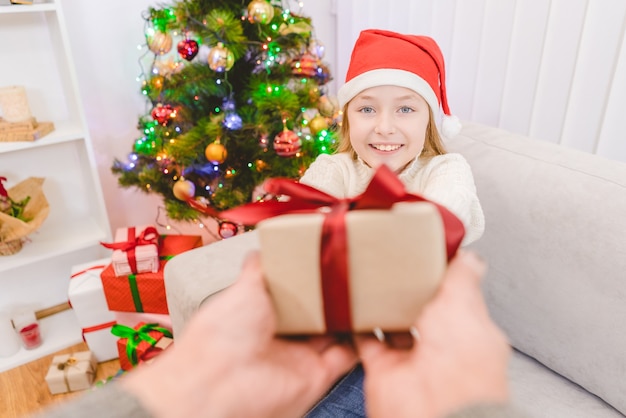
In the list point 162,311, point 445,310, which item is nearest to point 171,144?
point 162,311

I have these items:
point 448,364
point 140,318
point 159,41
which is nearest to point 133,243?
point 140,318

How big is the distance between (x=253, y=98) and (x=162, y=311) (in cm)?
81

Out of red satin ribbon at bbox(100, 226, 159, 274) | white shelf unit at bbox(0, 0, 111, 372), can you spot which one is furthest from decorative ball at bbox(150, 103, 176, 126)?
red satin ribbon at bbox(100, 226, 159, 274)

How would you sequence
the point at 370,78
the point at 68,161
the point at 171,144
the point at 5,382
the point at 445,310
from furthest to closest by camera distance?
1. the point at 68,161
2. the point at 5,382
3. the point at 171,144
4. the point at 370,78
5. the point at 445,310

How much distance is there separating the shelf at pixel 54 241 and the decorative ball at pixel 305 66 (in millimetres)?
967

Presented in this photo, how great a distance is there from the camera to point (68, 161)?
1959 mm

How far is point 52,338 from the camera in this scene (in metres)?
1.88

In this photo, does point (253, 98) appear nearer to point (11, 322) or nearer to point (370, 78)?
point (370, 78)

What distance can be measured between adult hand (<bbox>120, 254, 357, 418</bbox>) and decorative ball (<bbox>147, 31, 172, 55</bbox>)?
3.81ft

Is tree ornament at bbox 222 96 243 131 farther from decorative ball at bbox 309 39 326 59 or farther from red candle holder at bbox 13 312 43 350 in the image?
red candle holder at bbox 13 312 43 350

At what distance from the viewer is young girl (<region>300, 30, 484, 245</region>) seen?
36.2 inches

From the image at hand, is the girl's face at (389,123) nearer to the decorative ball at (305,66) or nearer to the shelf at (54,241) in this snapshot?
the decorative ball at (305,66)

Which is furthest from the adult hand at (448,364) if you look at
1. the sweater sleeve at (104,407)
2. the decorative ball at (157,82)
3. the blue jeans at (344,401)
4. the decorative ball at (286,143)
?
the decorative ball at (157,82)

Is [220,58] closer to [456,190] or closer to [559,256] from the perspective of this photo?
[456,190]
